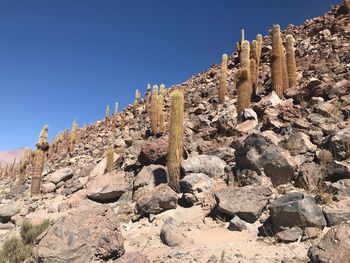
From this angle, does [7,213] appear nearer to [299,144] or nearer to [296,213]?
[299,144]

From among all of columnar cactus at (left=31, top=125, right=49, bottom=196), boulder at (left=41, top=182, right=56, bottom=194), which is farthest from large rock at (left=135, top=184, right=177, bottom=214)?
columnar cactus at (left=31, top=125, right=49, bottom=196)

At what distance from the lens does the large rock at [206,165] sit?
364 inches

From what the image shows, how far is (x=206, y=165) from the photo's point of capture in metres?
9.37

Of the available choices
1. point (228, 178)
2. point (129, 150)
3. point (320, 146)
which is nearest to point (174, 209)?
point (228, 178)

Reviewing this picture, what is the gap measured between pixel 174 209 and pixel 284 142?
Answer: 340 cm

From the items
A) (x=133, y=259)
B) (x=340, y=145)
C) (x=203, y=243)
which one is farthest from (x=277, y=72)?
(x=133, y=259)

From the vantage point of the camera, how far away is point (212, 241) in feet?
21.1

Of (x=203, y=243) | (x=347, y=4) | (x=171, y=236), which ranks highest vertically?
(x=347, y=4)

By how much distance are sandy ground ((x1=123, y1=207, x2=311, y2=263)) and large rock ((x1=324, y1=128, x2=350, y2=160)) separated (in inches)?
99.8

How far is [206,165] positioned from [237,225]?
2.98 metres

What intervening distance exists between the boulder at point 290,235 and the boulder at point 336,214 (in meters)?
0.54

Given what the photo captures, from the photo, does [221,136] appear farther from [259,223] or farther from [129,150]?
[259,223]

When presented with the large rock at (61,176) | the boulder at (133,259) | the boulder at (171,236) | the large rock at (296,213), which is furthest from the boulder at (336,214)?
the large rock at (61,176)

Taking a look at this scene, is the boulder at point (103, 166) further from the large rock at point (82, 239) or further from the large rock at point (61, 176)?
the large rock at point (82, 239)
